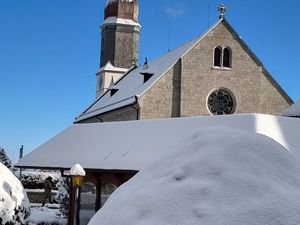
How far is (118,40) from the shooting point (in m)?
52.8

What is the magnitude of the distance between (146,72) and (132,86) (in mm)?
2740

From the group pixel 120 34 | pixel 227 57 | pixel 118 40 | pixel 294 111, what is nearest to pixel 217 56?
pixel 227 57

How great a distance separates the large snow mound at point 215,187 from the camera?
8.66 feet

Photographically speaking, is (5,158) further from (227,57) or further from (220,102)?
(227,57)

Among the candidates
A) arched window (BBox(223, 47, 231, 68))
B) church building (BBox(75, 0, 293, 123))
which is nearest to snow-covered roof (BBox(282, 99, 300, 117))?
church building (BBox(75, 0, 293, 123))

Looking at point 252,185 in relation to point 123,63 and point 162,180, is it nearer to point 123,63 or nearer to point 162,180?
point 162,180

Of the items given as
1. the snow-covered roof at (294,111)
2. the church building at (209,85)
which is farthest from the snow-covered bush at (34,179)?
the snow-covered roof at (294,111)

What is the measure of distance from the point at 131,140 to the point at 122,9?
39.5 metres

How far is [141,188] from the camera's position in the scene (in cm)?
309

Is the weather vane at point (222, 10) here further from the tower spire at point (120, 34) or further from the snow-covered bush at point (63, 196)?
the tower spire at point (120, 34)

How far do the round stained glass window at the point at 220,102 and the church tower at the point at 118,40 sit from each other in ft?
79.7

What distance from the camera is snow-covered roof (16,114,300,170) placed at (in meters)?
15.2

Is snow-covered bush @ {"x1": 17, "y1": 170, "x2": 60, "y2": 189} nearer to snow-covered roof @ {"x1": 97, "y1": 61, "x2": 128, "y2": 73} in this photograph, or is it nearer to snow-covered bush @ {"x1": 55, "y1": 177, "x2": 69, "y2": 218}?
snow-covered bush @ {"x1": 55, "y1": 177, "x2": 69, "y2": 218}

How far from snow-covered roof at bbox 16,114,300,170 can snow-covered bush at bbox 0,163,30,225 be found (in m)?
5.15
